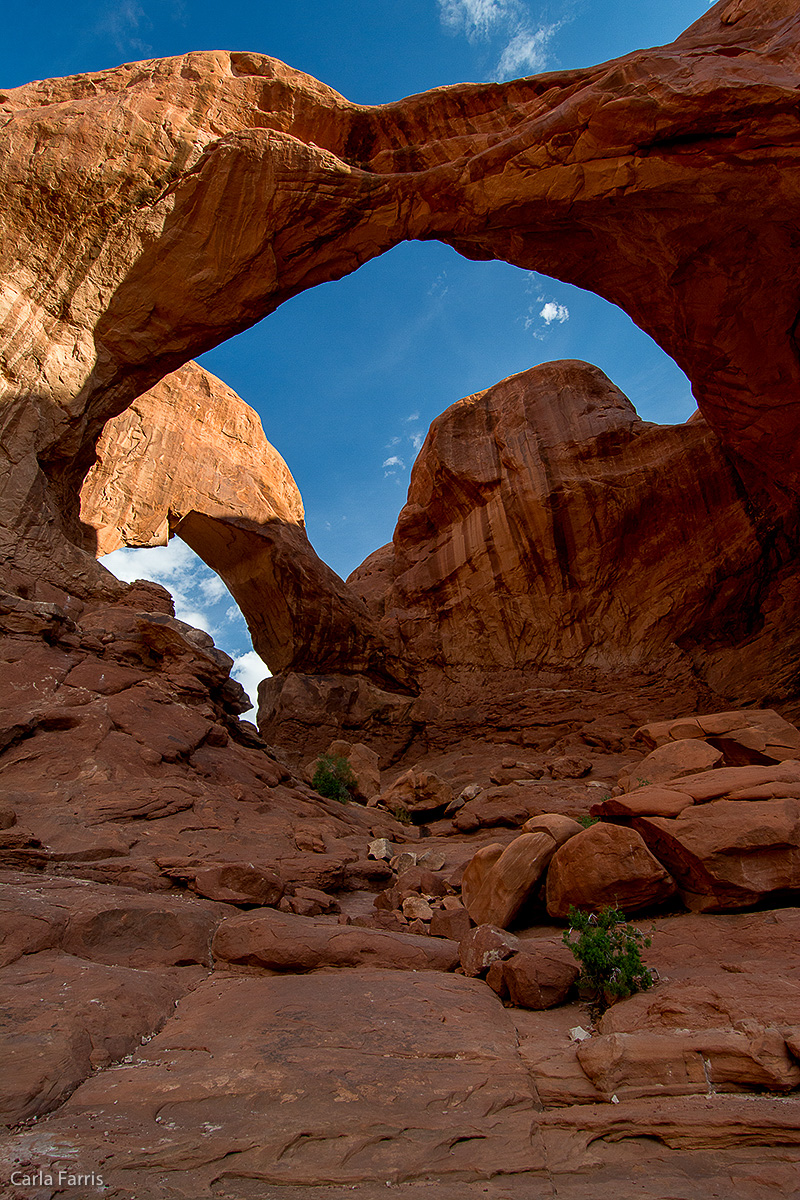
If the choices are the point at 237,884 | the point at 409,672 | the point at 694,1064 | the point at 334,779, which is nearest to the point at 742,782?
the point at 694,1064

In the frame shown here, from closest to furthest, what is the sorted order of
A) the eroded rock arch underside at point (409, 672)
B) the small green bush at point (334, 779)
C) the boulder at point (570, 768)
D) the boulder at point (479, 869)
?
the eroded rock arch underside at point (409, 672)
the boulder at point (479, 869)
the small green bush at point (334, 779)
the boulder at point (570, 768)

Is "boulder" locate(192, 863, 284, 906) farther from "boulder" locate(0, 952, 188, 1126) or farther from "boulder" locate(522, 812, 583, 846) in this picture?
"boulder" locate(522, 812, 583, 846)

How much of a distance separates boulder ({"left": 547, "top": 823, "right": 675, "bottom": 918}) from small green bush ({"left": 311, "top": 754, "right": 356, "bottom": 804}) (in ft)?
30.2

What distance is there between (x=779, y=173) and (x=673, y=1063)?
1606 centimetres

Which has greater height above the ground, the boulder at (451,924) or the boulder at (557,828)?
the boulder at (557,828)

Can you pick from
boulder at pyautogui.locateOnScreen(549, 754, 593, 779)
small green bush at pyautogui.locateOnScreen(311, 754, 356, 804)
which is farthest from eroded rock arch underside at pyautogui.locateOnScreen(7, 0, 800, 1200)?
small green bush at pyautogui.locateOnScreen(311, 754, 356, 804)

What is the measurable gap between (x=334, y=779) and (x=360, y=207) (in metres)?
14.3

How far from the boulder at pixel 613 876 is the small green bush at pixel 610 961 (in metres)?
0.95

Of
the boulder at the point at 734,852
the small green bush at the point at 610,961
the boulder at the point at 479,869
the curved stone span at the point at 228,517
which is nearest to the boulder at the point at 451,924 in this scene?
the boulder at the point at 479,869

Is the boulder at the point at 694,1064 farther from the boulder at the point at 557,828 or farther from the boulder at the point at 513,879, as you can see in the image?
the boulder at the point at 557,828

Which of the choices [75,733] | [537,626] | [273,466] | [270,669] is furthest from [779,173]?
[270,669]

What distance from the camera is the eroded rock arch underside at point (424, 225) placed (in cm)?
1342

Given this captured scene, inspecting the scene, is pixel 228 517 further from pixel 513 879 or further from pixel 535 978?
pixel 535 978

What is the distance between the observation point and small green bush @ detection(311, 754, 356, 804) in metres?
15.8
